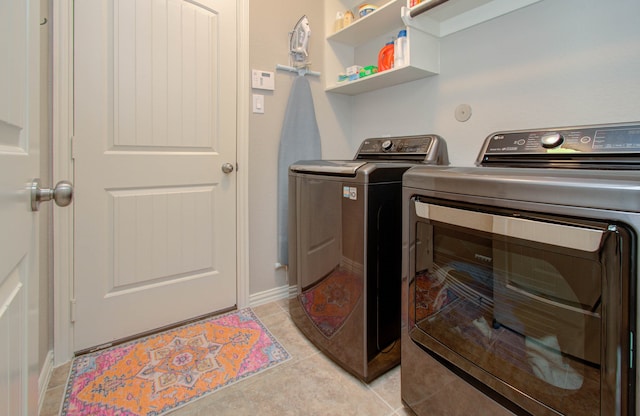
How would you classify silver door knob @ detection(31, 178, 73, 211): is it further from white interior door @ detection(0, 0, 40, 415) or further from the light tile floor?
the light tile floor

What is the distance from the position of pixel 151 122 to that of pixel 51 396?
1.25m

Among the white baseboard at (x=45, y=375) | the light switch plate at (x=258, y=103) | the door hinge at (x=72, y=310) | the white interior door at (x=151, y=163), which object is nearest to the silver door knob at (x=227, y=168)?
the white interior door at (x=151, y=163)

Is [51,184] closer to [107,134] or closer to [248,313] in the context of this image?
[107,134]

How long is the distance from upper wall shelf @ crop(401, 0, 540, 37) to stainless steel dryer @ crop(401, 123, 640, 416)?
0.69 metres

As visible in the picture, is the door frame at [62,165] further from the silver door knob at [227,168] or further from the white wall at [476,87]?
the white wall at [476,87]

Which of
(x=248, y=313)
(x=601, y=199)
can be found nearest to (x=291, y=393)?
(x=248, y=313)

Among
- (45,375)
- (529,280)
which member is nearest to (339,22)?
(529,280)

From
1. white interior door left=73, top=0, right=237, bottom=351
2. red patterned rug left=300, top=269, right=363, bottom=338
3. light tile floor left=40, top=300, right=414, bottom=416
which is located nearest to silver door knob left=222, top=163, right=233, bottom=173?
white interior door left=73, top=0, right=237, bottom=351

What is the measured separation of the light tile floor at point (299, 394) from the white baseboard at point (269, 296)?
0.60m

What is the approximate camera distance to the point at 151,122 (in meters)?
1.63

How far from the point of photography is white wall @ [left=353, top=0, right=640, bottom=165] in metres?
1.17

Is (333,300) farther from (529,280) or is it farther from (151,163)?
(151,163)

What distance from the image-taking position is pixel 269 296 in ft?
6.89

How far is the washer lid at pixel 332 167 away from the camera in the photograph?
1270mm
